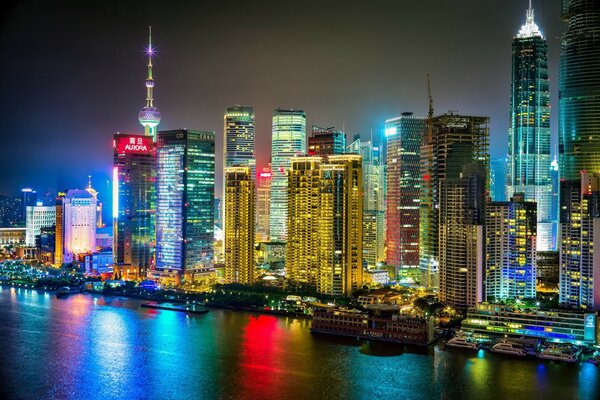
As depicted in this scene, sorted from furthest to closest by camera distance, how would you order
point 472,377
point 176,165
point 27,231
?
point 27,231 → point 176,165 → point 472,377

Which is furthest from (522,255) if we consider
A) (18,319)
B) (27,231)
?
(27,231)

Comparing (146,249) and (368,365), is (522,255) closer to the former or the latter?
(368,365)

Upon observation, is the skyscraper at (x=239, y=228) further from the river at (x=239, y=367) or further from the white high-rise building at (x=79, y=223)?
the white high-rise building at (x=79, y=223)

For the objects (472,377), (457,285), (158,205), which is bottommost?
(472,377)

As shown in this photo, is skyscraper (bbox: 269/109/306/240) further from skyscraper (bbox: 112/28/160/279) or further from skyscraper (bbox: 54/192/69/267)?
skyscraper (bbox: 54/192/69/267)

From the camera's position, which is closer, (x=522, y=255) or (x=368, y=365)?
(x=368, y=365)

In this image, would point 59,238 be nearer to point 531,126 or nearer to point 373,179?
point 373,179

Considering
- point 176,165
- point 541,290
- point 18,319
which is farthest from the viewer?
point 176,165
